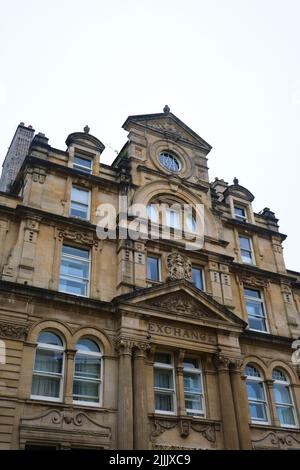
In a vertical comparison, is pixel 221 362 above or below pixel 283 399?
above

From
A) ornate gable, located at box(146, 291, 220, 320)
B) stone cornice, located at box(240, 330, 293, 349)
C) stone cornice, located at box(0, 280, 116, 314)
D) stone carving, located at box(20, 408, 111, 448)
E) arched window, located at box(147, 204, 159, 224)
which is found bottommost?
stone carving, located at box(20, 408, 111, 448)

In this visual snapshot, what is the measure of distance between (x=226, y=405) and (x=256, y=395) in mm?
2621

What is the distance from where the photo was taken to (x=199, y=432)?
58.4 feet

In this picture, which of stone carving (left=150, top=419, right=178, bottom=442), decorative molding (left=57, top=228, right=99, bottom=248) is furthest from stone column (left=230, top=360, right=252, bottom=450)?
decorative molding (left=57, top=228, right=99, bottom=248)

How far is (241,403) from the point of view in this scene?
62.1 ft

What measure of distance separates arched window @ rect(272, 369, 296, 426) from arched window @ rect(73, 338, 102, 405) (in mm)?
8049

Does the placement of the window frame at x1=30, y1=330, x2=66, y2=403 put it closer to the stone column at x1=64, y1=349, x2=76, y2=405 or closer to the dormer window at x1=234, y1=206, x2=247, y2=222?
the stone column at x1=64, y1=349, x2=76, y2=405

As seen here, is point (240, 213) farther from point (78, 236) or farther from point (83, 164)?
point (78, 236)

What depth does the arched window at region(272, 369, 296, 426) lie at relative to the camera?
20.6 metres

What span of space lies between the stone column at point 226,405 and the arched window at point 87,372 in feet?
15.8

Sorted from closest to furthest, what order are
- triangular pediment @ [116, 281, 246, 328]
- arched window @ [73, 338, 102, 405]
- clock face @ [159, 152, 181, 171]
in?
arched window @ [73, 338, 102, 405], triangular pediment @ [116, 281, 246, 328], clock face @ [159, 152, 181, 171]

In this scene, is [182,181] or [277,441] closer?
[277,441]

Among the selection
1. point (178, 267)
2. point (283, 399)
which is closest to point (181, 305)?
point (178, 267)
